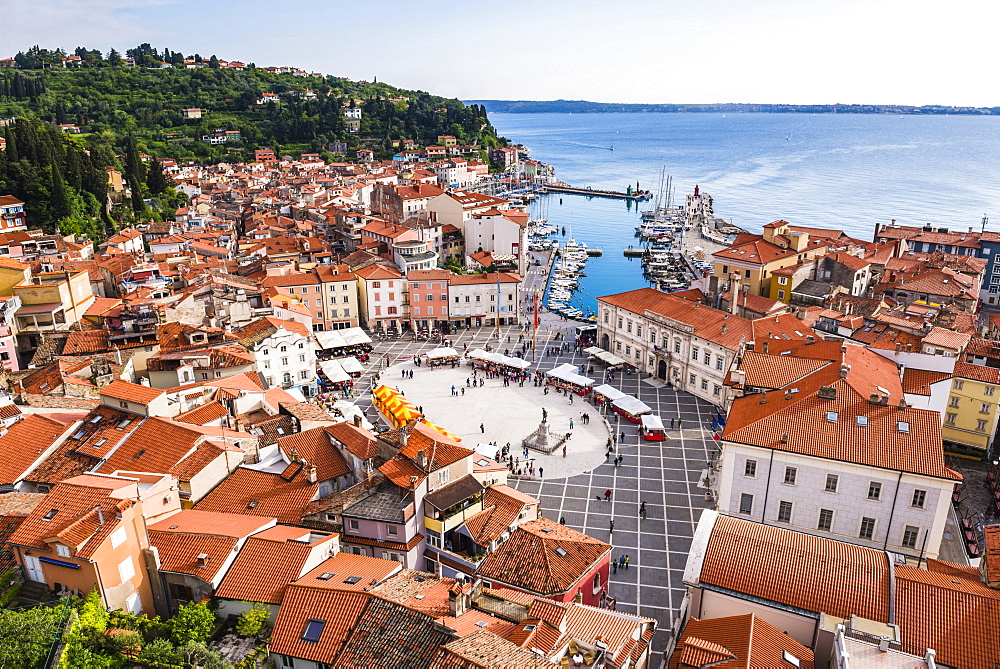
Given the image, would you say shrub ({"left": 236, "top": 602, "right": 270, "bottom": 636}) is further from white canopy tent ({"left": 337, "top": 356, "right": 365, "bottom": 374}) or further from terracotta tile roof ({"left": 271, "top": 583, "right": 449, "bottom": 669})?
white canopy tent ({"left": 337, "top": 356, "right": 365, "bottom": 374})

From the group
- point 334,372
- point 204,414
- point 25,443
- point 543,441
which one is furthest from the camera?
point 334,372

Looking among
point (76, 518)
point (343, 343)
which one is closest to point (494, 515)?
point (76, 518)

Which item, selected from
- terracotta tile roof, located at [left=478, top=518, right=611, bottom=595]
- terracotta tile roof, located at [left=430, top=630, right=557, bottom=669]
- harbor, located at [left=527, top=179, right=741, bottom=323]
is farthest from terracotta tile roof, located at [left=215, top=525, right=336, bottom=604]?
harbor, located at [left=527, top=179, right=741, bottom=323]

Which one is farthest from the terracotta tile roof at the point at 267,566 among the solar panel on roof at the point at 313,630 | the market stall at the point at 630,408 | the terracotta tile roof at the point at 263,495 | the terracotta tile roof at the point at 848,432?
the market stall at the point at 630,408

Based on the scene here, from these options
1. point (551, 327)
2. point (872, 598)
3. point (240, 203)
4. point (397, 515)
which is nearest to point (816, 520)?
point (872, 598)

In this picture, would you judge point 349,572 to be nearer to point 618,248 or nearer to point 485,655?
point 485,655

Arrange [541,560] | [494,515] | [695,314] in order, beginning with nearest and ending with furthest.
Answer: [541,560] → [494,515] → [695,314]

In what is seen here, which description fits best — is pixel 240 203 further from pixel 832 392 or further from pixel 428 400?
pixel 832 392

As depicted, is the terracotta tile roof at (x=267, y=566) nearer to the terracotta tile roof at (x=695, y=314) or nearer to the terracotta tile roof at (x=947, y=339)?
the terracotta tile roof at (x=695, y=314)

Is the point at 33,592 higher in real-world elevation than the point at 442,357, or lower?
higher
